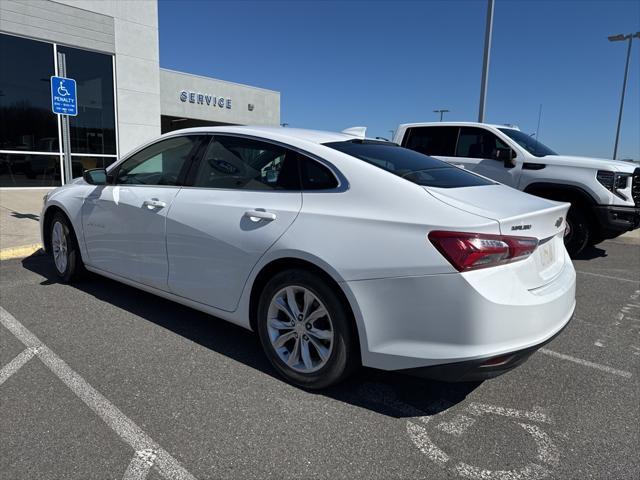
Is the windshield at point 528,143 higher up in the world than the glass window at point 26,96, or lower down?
lower down

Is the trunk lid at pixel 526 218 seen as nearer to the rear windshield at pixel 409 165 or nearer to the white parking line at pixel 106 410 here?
the rear windshield at pixel 409 165

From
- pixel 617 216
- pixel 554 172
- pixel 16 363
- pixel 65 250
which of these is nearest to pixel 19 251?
pixel 65 250

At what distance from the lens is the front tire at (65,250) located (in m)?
4.73

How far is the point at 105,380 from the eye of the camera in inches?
118

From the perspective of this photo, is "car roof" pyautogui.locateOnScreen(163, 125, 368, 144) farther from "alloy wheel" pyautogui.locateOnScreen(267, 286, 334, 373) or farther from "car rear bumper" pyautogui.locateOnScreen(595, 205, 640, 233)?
"car rear bumper" pyautogui.locateOnScreen(595, 205, 640, 233)

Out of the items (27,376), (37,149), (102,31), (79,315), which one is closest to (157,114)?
(102,31)

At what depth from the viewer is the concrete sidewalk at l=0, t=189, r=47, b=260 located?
6.33m

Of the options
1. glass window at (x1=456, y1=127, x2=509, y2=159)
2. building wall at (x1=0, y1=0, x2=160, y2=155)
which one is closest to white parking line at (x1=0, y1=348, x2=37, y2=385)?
glass window at (x1=456, y1=127, x2=509, y2=159)

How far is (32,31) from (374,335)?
577 inches

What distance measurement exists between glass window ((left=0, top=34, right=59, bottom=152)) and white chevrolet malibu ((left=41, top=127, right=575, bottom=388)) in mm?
11676

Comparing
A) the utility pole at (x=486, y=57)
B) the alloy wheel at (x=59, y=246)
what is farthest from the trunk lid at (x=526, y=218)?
the utility pole at (x=486, y=57)

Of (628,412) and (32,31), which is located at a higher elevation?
(32,31)

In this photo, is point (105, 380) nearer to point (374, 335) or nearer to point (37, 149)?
point (374, 335)

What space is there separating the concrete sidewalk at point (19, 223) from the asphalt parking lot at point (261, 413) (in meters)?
2.83
